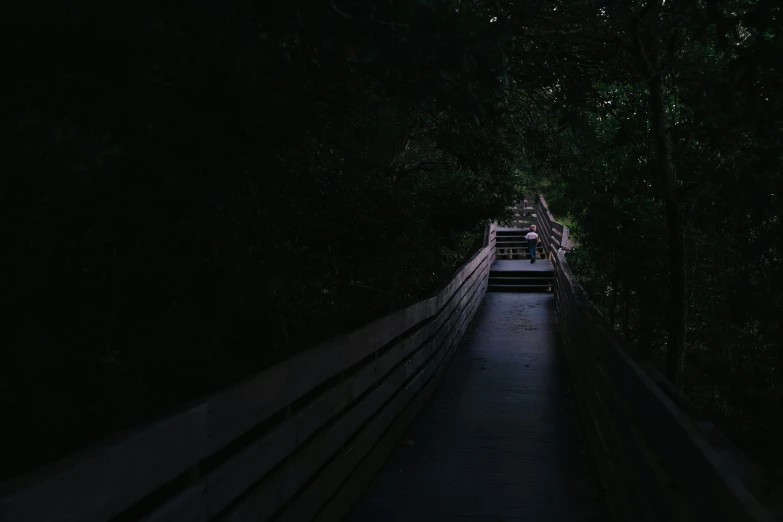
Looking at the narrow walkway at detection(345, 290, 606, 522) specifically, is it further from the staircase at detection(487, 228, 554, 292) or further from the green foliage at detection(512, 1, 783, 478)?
the staircase at detection(487, 228, 554, 292)

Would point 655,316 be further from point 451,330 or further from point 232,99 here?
point 232,99

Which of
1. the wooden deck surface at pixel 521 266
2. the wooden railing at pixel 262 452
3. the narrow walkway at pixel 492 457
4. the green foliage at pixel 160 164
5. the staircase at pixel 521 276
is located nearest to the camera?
the wooden railing at pixel 262 452

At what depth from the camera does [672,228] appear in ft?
30.3

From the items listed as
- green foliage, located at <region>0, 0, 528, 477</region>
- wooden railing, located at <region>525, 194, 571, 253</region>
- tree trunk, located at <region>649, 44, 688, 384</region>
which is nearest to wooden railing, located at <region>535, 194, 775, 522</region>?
green foliage, located at <region>0, 0, 528, 477</region>

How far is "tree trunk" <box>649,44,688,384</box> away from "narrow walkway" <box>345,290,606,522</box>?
1.31m

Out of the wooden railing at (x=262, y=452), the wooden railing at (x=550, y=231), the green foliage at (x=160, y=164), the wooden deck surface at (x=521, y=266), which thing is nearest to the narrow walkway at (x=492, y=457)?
the wooden railing at (x=262, y=452)

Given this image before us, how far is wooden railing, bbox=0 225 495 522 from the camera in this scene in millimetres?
2424

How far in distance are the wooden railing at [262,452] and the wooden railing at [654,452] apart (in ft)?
5.59

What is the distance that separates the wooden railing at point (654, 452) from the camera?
2580 millimetres

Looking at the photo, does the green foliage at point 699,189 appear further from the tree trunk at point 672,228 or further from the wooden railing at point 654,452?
the wooden railing at point 654,452

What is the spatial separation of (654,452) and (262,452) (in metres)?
1.82

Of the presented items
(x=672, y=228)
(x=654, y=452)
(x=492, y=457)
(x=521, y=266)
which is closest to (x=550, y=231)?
(x=521, y=266)

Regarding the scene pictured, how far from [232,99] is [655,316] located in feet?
42.7

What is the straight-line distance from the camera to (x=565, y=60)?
9.45 metres
